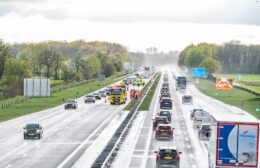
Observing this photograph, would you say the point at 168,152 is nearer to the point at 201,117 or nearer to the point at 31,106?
the point at 201,117

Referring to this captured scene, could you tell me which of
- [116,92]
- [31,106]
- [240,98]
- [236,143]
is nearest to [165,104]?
[116,92]

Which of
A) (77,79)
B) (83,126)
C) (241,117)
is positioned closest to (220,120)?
(241,117)

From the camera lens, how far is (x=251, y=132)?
21.9m

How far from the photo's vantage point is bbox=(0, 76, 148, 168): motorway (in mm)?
30047

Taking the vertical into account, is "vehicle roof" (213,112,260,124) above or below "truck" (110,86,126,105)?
above

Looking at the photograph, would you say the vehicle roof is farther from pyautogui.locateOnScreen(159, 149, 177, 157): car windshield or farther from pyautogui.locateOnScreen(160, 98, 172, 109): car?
pyautogui.locateOnScreen(160, 98, 172, 109): car

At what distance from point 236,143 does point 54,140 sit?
68.6 ft

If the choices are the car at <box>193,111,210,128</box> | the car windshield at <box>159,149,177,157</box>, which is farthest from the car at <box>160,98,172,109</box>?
the car windshield at <box>159,149,177,157</box>

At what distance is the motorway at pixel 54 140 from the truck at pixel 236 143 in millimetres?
10355

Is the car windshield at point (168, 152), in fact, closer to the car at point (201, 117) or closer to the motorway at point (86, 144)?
the motorway at point (86, 144)

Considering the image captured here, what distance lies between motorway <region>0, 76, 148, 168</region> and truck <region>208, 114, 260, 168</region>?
34.0 feet

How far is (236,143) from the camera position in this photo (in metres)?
21.8

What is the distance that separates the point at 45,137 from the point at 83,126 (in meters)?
8.82

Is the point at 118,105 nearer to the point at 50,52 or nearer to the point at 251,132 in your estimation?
the point at 251,132
